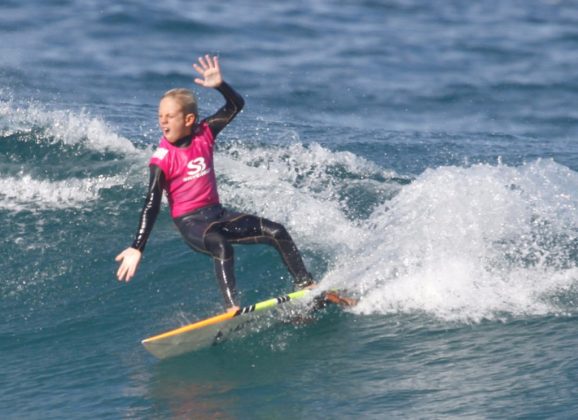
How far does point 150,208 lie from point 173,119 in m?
0.69

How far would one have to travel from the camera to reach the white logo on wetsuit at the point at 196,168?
8.59m

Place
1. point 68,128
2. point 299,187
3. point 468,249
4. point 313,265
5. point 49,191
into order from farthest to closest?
1. point 68,128
2. point 299,187
3. point 49,191
4. point 313,265
5. point 468,249

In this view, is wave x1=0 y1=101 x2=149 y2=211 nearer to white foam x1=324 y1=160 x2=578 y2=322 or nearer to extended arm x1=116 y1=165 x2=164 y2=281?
white foam x1=324 y1=160 x2=578 y2=322

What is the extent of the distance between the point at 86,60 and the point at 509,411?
1689cm

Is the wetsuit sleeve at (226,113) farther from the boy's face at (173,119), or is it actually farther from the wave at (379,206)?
the wave at (379,206)

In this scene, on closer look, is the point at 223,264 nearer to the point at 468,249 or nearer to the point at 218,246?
the point at 218,246

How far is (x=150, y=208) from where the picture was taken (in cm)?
834

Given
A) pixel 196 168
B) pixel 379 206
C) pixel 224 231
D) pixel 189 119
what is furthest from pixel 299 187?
pixel 189 119

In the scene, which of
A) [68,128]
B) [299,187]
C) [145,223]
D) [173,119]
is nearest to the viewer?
[145,223]

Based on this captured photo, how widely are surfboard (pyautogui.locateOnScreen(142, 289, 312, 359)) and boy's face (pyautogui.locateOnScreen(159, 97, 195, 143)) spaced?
1407 mm

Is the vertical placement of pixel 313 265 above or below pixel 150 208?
below

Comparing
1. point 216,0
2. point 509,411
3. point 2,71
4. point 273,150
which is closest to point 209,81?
point 509,411

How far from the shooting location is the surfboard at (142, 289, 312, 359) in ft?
27.6

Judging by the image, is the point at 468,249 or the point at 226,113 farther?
the point at 468,249
